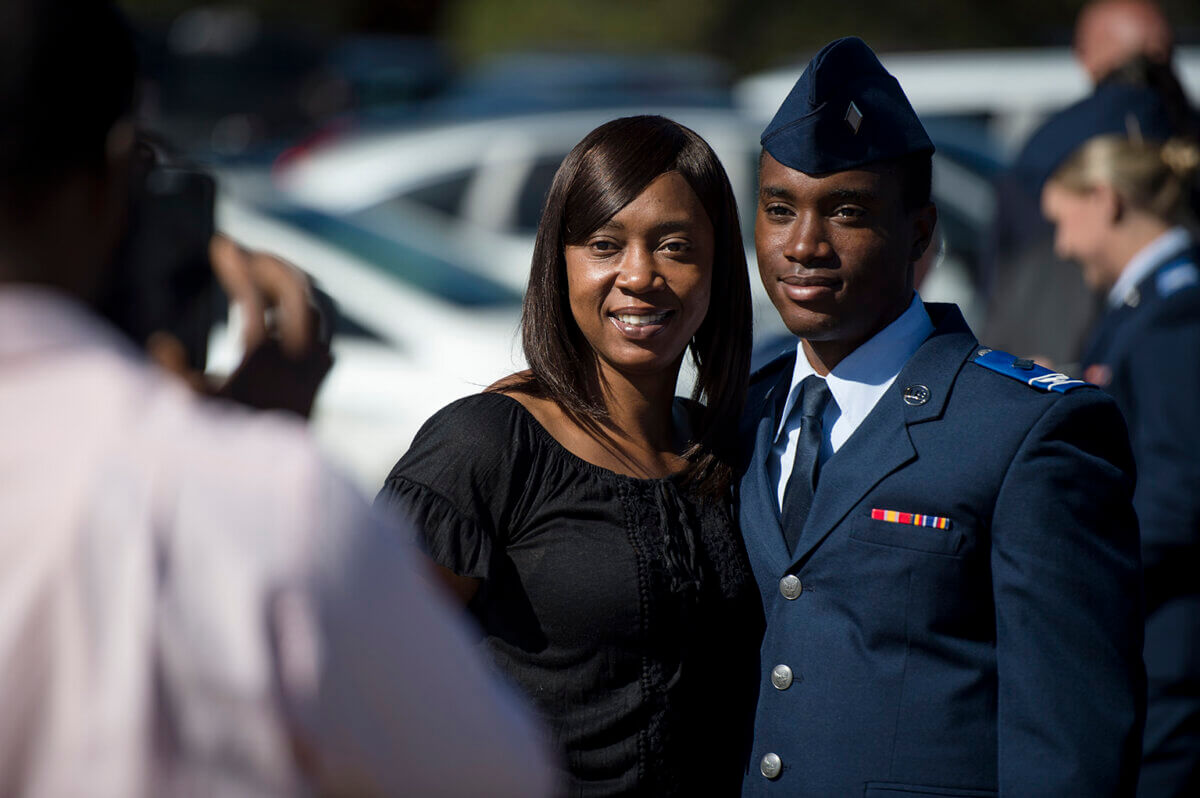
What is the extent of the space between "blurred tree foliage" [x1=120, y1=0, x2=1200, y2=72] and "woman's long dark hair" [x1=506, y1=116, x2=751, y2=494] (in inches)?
553

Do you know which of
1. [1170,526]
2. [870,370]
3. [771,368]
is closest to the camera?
[870,370]

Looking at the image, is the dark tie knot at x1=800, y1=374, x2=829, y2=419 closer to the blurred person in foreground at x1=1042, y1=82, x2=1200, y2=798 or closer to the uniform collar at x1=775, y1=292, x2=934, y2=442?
the uniform collar at x1=775, y1=292, x2=934, y2=442

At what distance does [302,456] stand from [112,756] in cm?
25

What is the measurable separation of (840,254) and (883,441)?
1.02 feet

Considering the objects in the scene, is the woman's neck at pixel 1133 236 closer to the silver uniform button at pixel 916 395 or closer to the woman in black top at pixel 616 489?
the woman in black top at pixel 616 489

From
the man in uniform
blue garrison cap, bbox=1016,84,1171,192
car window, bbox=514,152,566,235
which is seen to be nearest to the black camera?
the man in uniform

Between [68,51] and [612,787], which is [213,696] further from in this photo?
[612,787]

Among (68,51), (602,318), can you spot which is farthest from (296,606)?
(602,318)

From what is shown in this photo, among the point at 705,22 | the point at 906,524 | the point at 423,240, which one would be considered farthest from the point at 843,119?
the point at 705,22

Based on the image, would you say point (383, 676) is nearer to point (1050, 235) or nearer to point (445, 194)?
point (1050, 235)

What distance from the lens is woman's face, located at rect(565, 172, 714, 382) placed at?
257 cm

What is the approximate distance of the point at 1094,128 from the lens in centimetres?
466

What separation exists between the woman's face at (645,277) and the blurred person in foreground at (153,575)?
1.48 meters

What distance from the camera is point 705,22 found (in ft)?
64.5
